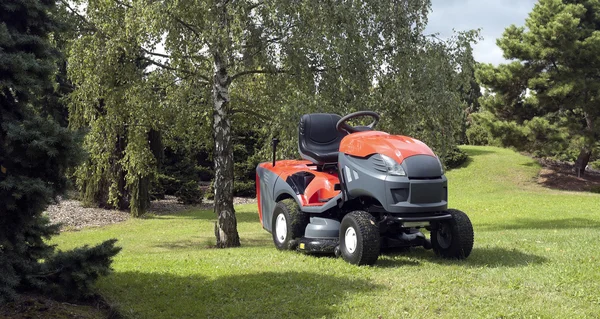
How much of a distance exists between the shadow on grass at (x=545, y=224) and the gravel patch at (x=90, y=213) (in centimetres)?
1219

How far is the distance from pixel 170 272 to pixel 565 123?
24.3 metres

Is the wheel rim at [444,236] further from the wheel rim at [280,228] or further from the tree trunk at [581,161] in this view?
the tree trunk at [581,161]

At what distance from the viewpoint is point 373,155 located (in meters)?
6.51

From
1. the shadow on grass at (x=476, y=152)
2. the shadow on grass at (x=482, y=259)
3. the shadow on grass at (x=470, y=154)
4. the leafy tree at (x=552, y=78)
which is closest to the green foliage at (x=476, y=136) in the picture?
the shadow on grass at (x=476, y=152)

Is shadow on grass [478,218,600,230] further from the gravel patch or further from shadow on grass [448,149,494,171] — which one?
shadow on grass [448,149,494,171]

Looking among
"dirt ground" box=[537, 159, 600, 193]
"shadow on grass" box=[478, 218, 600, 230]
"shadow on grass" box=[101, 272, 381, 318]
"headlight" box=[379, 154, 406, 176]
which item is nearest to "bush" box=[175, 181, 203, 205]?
"shadow on grass" box=[478, 218, 600, 230]

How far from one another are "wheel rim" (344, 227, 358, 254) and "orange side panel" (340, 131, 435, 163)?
2.99 feet

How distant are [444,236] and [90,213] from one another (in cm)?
1590

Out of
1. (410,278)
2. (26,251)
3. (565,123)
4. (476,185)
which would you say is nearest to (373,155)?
(410,278)

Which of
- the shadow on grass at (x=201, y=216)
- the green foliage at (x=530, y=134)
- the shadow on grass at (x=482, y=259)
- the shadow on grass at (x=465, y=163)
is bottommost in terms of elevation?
the shadow on grass at (x=201, y=216)

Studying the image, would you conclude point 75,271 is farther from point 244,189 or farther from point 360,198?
point 244,189

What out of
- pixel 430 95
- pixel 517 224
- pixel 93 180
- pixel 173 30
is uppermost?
pixel 173 30

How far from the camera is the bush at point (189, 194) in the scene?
2409 centimetres

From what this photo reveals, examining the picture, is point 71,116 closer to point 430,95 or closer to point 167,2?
point 167,2
